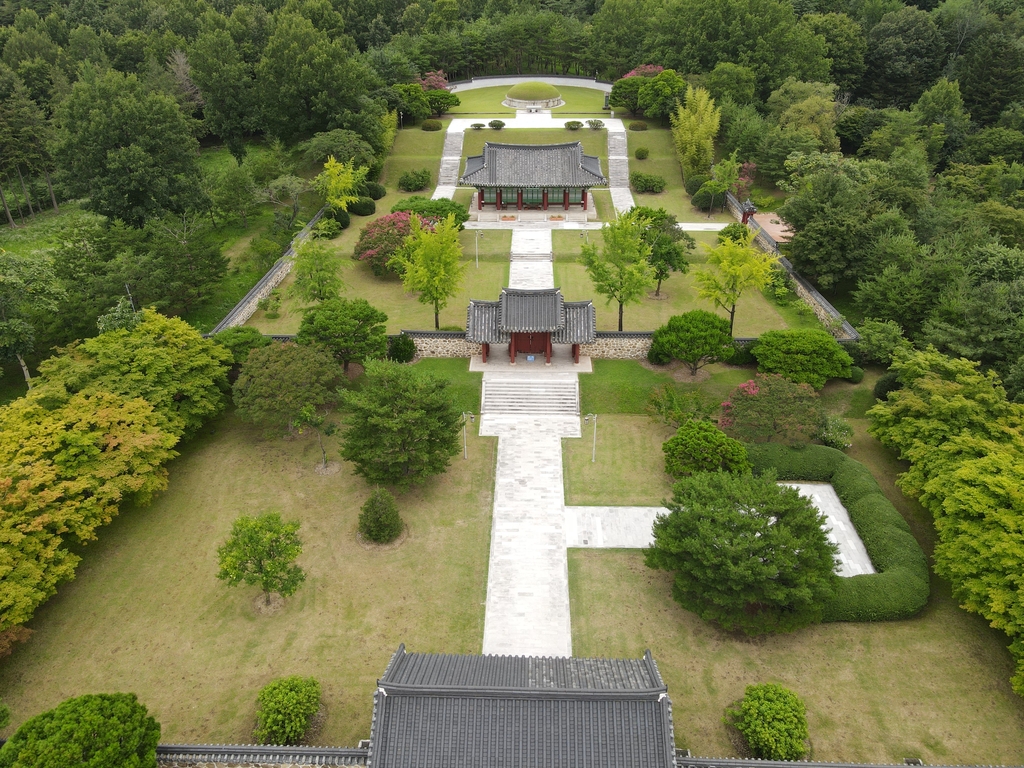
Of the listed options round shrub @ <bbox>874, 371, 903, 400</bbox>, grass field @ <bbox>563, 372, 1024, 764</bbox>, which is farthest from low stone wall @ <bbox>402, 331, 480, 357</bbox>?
round shrub @ <bbox>874, 371, 903, 400</bbox>

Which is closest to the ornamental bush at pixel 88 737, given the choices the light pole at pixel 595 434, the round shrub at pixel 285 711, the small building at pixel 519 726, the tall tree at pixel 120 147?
the round shrub at pixel 285 711

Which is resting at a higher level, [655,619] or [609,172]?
[609,172]

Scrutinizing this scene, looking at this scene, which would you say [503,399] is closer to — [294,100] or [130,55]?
[294,100]

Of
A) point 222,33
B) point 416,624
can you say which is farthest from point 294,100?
point 416,624

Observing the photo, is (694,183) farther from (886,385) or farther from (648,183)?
(886,385)

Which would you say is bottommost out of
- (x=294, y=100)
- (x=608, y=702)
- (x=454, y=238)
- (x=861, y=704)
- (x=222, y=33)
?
(x=861, y=704)

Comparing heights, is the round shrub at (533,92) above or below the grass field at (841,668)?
above

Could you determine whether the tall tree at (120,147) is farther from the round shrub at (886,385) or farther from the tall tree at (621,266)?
the round shrub at (886,385)
